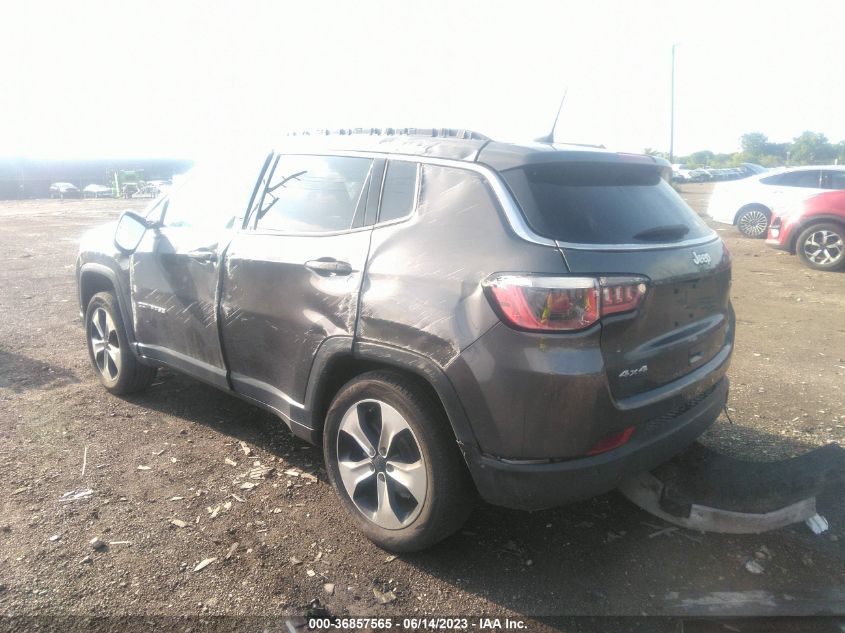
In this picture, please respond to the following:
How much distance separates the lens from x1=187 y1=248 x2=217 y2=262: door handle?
3.71m

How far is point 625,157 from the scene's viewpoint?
3010mm

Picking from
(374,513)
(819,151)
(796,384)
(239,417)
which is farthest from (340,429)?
(819,151)

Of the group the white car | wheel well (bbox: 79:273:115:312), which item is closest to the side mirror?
wheel well (bbox: 79:273:115:312)

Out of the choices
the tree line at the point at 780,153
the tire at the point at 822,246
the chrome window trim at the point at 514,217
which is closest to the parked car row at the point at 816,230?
the tire at the point at 822,246

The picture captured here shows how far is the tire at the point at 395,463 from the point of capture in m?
2.73

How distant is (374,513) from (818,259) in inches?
405

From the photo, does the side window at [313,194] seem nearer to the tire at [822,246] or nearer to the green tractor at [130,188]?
the tire at [822,246]

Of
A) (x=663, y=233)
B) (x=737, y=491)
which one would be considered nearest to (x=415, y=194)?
(x=663, y=233)

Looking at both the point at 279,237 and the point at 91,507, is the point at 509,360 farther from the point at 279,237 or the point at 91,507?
the point at 91,507

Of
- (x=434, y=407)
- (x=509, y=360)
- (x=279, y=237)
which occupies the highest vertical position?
(x=279, y=237)

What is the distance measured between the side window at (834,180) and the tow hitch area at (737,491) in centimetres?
1135

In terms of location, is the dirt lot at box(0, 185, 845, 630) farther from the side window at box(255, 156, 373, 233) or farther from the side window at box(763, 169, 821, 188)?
the side window at box(763, 169, 821, 188)

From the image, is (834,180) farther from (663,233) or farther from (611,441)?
(611,441)

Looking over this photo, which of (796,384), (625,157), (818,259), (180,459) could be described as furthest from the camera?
(818,259)
